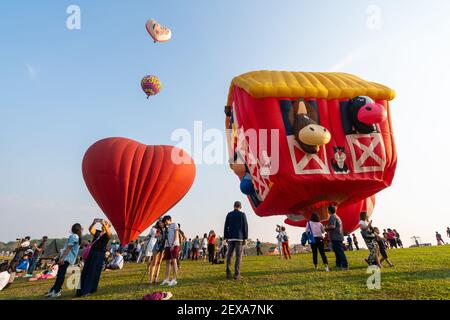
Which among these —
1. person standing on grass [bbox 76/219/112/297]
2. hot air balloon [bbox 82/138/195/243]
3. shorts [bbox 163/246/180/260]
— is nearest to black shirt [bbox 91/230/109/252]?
person standing on grass [bbox 76/219/112/297]

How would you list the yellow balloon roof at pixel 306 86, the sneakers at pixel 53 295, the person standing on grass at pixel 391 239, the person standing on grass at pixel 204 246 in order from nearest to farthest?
the sneakers at pixel 53 295 → the yellow balloon roof at pixel 306 86 → the person standing on grass at pixel 204 246 → the person standing on grass at pixel 391 239

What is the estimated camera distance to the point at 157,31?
2091cm

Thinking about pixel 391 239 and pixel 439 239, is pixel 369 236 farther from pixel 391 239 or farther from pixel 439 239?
pixel 439 239

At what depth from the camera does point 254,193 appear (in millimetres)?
15930

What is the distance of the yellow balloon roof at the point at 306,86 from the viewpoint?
39.7 ft

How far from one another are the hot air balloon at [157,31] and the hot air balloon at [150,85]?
2965 millimetres

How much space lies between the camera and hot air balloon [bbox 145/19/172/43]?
68.1 feet

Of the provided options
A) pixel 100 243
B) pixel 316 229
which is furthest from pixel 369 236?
pixel 100 243

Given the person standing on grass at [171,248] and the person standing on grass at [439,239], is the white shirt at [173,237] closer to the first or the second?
the person standing on grass at [171,248]

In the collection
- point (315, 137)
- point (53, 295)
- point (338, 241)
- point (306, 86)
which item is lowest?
point (53, 295)

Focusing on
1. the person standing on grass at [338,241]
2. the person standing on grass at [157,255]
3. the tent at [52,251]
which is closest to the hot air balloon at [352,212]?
the person standing on grass at [338,241]

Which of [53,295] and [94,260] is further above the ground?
[94,260]

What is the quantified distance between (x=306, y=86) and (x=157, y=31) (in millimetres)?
13640

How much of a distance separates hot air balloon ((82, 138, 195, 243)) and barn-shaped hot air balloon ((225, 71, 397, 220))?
179 inches
